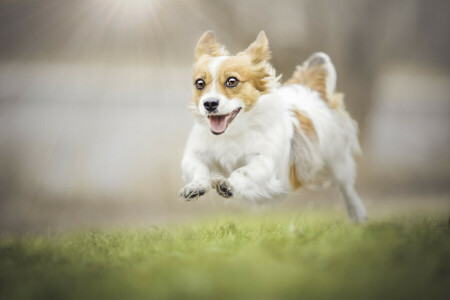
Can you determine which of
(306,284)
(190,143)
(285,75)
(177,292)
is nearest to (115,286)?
(177,292)

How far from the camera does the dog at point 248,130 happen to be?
264cm

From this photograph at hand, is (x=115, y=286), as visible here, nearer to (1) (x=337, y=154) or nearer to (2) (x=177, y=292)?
(2) (x=177, y=292)

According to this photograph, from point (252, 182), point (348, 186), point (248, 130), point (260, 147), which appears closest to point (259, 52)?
point (248, 130)

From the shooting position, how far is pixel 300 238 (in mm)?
2379

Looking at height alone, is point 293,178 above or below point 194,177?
above

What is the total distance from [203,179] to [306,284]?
113cm

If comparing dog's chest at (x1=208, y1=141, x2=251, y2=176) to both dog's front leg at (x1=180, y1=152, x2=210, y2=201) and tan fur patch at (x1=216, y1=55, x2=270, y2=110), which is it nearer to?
dog's front leg at (x1=180, y1=152, x2=210, y2=201)

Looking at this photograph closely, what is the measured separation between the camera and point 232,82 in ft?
8.93

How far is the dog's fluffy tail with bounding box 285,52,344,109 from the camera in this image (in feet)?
12.1

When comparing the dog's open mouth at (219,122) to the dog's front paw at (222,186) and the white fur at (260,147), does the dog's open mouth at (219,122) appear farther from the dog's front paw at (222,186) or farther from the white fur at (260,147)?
the dog's front paw at (222,186)

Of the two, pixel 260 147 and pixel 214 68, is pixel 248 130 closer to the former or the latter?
pixel 260 147

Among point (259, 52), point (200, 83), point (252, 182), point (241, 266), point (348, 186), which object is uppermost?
point (259, 52)

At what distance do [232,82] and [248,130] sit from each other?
0.35 metres

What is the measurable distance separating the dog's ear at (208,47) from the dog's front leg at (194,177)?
2.31ft
